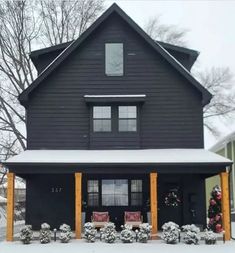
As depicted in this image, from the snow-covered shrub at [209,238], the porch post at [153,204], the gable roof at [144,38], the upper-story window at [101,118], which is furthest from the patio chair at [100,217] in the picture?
the gable roof at [144,38]

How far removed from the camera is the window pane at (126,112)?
22422mm

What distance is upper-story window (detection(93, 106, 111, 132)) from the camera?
2234 cm

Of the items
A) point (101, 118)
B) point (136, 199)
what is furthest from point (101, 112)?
point (136, 199)

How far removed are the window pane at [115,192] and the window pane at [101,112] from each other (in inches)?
110

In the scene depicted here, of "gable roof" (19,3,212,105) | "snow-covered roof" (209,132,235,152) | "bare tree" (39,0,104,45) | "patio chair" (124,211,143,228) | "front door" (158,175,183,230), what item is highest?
"bare tree" (39,0,104,45)

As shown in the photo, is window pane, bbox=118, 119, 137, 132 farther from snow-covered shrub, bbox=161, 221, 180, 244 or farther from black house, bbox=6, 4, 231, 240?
snow-covered shrub, bbox=161, 221, 180, 244

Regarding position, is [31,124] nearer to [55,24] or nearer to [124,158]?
[124,158]

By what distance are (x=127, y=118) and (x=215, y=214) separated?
5.43 meters

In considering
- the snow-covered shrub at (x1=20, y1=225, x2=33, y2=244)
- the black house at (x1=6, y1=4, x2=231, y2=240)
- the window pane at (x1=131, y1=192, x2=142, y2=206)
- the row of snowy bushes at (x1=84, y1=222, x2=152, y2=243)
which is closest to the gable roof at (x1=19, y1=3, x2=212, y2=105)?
the black house at (x1=6, y1=4, x2=231, y2=240)

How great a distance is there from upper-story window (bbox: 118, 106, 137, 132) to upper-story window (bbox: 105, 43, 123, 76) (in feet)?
5.10

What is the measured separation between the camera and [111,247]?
16984mm

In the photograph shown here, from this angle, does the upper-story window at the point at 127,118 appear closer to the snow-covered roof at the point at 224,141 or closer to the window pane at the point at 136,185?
the window pane at the point at 136,185

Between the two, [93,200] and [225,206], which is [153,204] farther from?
[93,200]

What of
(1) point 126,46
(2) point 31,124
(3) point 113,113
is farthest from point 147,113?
(2) point 31,124
